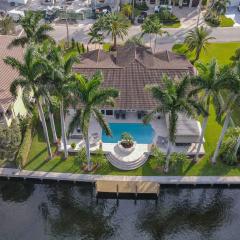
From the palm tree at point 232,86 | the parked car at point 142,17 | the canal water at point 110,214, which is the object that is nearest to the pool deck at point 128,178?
the canal water at point 110,214

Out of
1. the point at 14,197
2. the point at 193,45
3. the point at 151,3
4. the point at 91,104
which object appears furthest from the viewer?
the point at 151,3

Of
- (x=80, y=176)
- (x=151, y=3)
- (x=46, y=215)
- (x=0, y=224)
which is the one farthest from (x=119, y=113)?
(x=151, y=3)

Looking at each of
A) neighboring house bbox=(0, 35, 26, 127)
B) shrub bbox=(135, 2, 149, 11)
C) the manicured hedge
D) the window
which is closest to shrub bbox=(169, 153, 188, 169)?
the window

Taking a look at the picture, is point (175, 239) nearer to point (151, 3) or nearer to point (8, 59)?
point (8, 59)

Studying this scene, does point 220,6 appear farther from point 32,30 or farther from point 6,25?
point 6,25

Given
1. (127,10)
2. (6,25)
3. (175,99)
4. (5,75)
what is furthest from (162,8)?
(175,99)
